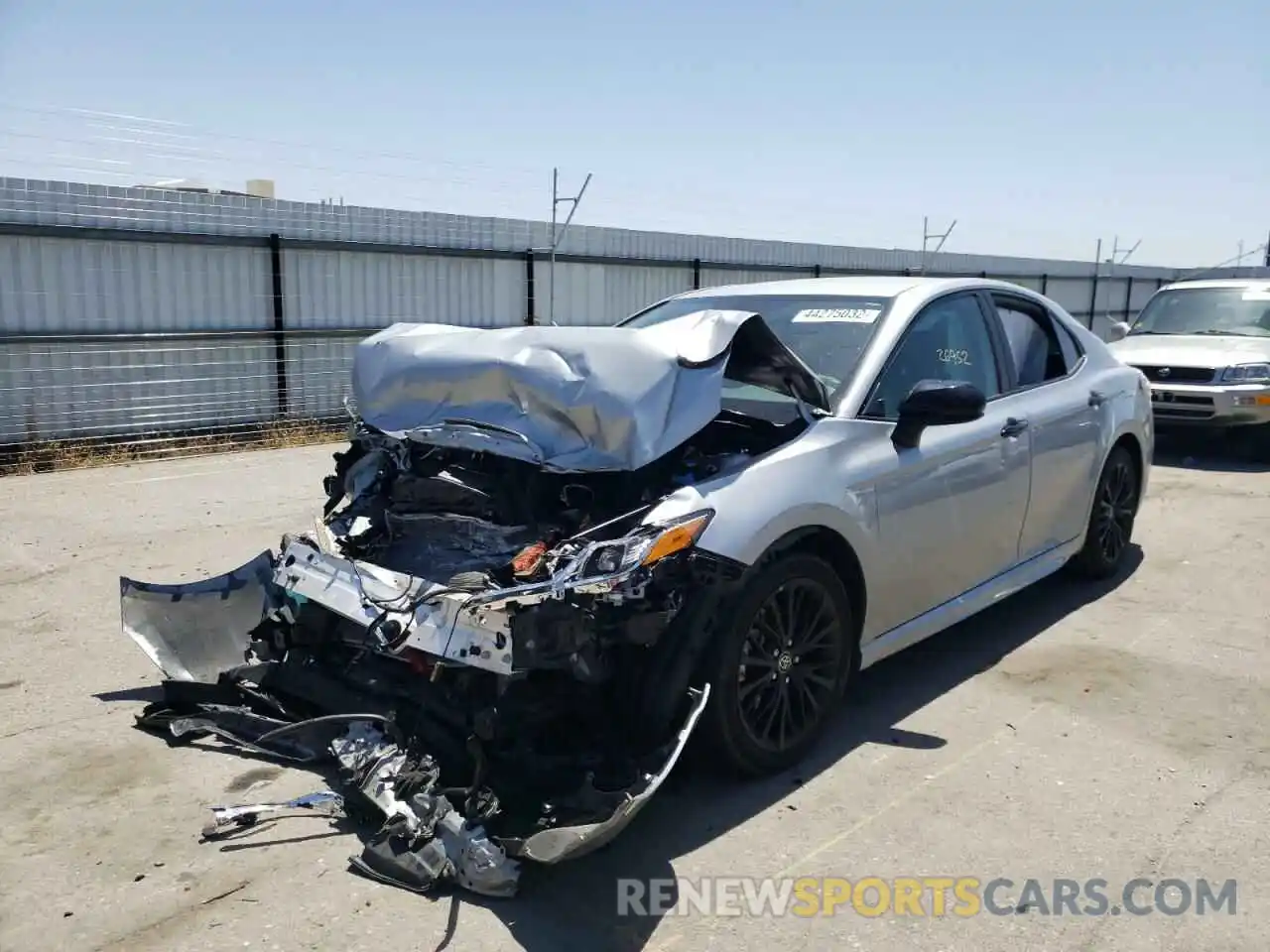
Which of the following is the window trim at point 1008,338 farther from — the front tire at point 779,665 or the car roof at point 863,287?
the front tire at point 779,665

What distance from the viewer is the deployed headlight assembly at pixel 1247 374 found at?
992 cm

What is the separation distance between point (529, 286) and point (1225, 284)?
842cm

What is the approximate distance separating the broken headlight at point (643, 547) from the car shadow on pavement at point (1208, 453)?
8743mm

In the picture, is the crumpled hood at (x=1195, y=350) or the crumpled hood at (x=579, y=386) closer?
the crumpled hood at (x=579, y=386)

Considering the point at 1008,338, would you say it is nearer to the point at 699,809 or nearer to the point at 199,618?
the point at 699,809

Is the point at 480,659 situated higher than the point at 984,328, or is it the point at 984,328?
the point at 984,328

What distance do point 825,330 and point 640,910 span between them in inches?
103

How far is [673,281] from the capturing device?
1532cm

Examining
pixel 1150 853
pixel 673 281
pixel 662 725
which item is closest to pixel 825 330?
pixel 662 725

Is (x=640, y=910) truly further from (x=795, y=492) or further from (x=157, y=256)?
(x=157, y=256)

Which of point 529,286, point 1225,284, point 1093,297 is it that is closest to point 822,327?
point 1225,284

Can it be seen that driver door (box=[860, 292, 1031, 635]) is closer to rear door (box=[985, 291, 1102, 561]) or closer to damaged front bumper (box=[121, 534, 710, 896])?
rear door (box=[985, 291, 1102, 561])

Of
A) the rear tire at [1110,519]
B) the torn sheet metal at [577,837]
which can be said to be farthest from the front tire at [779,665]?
the rear tire at [1110,519]

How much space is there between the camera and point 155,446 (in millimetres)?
10320
